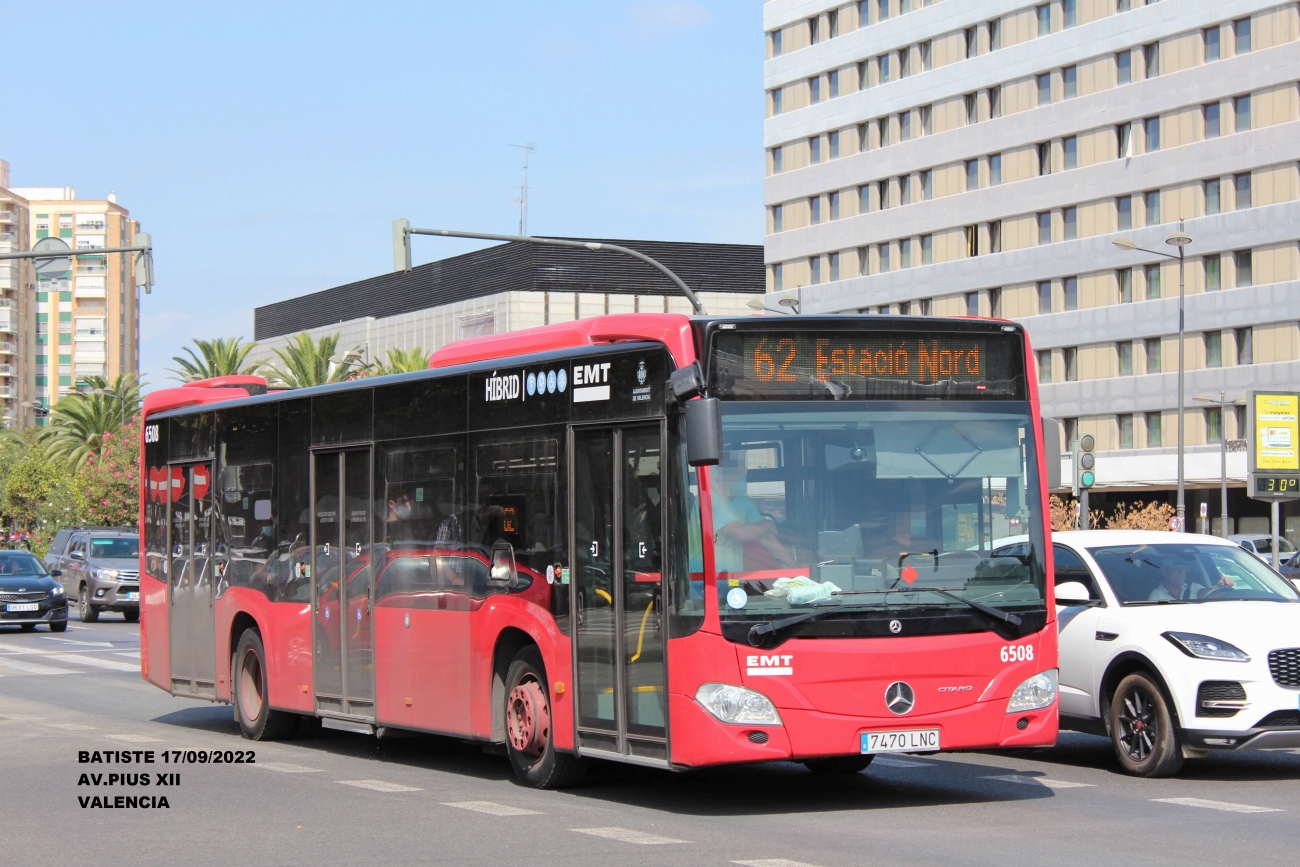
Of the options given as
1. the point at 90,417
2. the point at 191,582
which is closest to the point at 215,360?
the point at 90,417

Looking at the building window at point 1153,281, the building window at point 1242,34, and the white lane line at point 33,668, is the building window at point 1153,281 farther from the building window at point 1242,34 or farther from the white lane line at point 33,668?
the white lane line at point 33,668

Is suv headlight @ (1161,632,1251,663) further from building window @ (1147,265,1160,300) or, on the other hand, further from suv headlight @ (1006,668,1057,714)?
building window @ (1147,265,1160,300)

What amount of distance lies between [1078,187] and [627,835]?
64.3m

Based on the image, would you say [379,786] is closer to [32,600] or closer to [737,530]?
[737,530]

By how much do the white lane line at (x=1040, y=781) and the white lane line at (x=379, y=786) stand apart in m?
3.90

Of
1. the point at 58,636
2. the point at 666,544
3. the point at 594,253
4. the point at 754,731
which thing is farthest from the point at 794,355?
the point at 594,253

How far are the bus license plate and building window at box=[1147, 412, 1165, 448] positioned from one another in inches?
2418

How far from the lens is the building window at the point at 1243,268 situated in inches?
2569

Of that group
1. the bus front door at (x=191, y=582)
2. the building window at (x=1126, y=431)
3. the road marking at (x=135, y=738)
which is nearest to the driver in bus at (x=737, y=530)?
the road marking at (x=135, y=738)

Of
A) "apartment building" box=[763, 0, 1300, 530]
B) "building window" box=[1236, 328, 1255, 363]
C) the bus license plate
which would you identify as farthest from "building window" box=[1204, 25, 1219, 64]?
the bus license plate

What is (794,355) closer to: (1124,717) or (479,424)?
(479,424)

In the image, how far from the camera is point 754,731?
33.9ft

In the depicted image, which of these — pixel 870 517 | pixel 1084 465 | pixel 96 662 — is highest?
pixel 1084 465

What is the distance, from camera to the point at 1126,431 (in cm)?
7112
